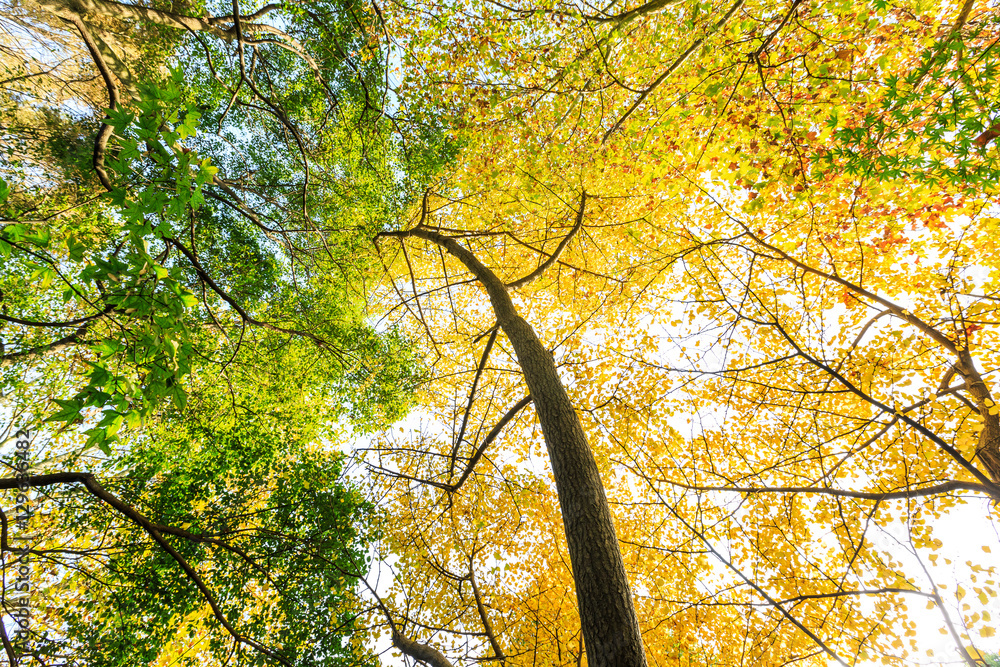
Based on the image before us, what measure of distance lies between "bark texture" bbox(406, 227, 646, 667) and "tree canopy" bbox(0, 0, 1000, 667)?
0.10 ft

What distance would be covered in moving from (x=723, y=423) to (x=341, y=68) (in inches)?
317

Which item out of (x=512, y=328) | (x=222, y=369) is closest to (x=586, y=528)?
(x=512, y=328)

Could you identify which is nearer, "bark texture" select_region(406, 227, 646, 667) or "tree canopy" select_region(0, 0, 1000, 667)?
"bark texture" select_region(406, 227, 646, 667)

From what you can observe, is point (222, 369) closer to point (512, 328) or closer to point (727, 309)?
point (512, 328)

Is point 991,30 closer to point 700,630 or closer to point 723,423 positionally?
point 723,423

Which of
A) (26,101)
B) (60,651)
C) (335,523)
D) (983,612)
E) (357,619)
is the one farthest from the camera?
(335,523)

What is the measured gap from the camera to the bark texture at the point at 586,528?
2.61 m

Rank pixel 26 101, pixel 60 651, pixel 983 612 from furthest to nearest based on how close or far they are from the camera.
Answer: pixel 26 101
pixel 983 612
pixel 60 651

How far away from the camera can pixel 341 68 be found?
555 centimetres

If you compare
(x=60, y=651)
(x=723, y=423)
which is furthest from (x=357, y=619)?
(x=723, y=423)

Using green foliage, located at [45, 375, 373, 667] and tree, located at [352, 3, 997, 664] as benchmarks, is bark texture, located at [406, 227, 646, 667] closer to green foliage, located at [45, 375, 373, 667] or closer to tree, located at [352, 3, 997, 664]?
tree, located at [352, 3, 997, 664]

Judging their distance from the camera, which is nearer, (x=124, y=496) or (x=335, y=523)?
(x=124, y=496)

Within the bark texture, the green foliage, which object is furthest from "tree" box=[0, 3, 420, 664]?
the bark texture

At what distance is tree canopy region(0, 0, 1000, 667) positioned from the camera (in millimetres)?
4141
